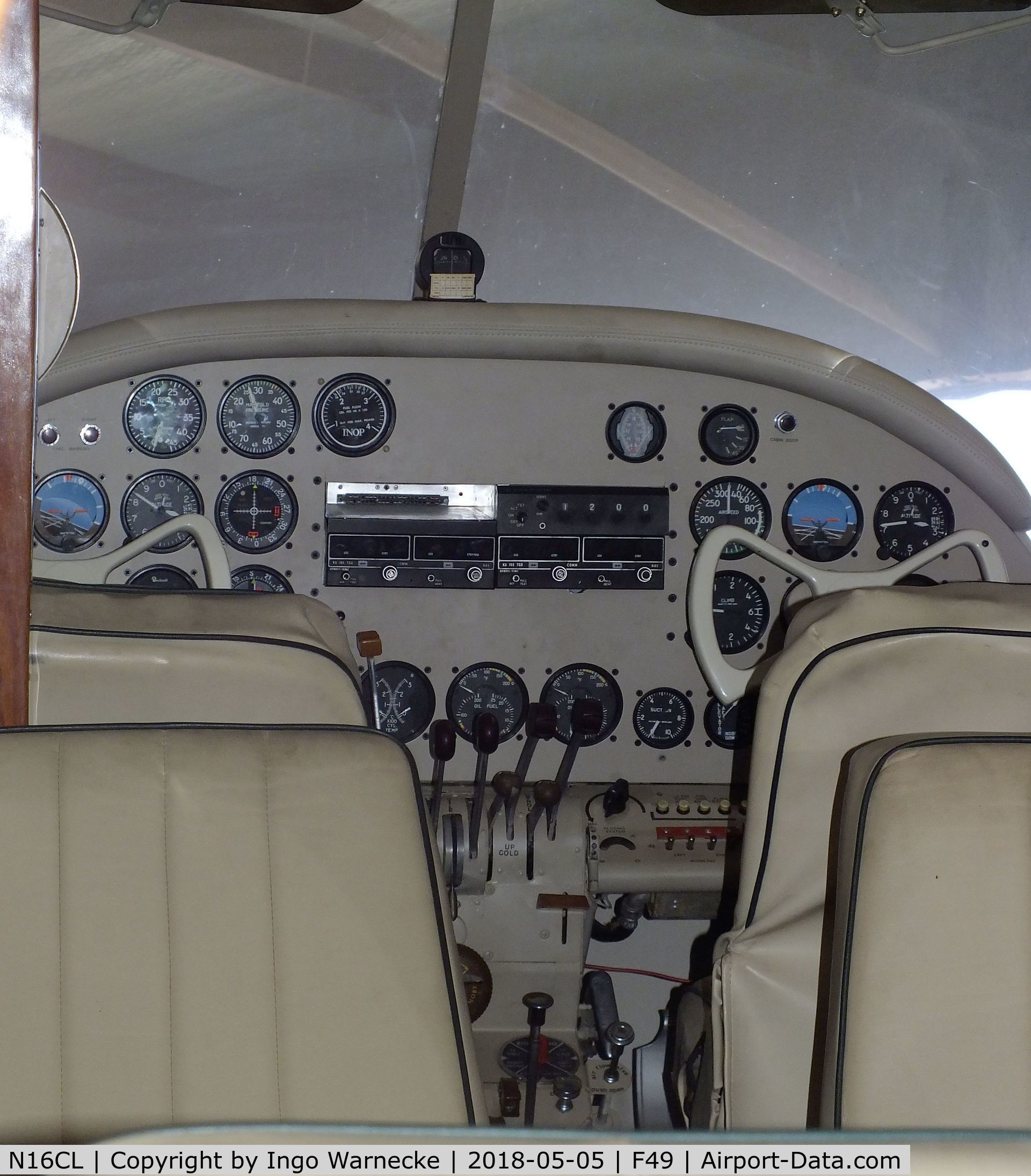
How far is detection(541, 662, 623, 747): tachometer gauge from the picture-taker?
2713mm

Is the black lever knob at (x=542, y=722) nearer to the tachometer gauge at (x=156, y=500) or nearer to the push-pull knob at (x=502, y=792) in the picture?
the push-pull knob at (x=502, y=792)

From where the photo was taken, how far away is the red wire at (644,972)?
271 centimetres

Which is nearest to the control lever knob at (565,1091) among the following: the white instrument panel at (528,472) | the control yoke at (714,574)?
the white instrument panel at (528,472)

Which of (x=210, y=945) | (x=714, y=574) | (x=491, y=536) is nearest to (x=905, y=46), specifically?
(x=491, y=536)

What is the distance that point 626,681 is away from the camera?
272 cm

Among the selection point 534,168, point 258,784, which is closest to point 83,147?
point 534,168

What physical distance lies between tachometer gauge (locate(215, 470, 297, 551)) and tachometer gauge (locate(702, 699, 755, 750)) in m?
1.07

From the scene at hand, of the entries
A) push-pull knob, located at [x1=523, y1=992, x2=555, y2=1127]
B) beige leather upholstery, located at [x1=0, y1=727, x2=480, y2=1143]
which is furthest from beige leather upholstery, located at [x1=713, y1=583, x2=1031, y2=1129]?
push-pull knob, located at [x1=523, y1=992, x2=555, y2=1127]

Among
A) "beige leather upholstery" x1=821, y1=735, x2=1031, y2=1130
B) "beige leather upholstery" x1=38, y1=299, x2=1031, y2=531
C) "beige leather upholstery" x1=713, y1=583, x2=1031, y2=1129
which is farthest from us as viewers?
"beige leather upholstery" x1=38, y1=299, x2=1031, y2=531

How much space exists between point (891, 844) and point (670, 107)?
137 inches

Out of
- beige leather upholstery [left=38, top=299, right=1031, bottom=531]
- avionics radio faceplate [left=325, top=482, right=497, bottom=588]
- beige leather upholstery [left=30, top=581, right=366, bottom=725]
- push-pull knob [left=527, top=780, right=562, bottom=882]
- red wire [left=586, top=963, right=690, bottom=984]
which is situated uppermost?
beige leather upholstery [left=38, top=299, right=1031, bottom=531]

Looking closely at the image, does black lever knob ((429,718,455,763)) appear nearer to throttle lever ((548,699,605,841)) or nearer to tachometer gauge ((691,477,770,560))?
throttle lever ((548,699,605,841))

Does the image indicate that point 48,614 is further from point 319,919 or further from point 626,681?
point 626,681

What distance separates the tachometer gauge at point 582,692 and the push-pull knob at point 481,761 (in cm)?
36
